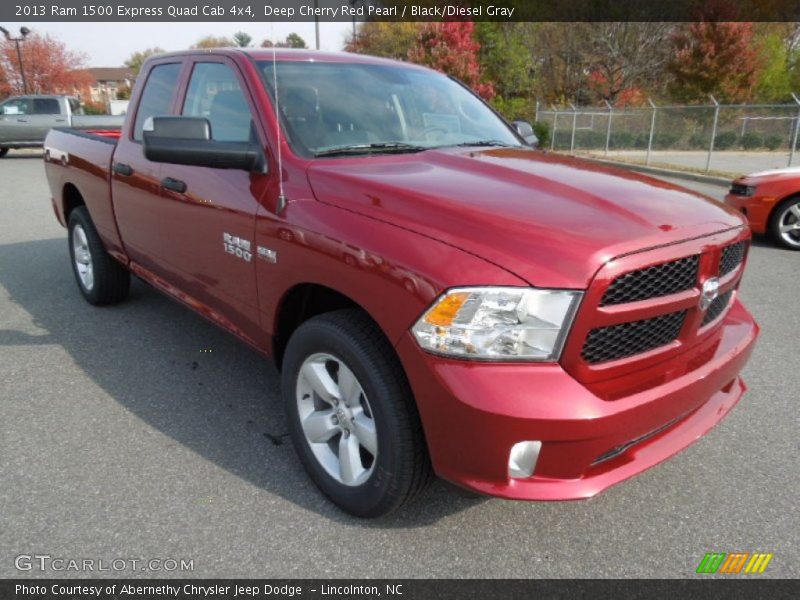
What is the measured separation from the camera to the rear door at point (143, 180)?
11.6ft

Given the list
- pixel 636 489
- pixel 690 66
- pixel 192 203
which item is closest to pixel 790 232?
pixel 636 489

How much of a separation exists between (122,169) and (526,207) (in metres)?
2.86

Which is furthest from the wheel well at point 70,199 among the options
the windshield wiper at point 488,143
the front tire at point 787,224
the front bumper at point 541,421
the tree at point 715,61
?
the tree at point 715,61

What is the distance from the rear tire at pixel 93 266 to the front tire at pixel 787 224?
7200 mm

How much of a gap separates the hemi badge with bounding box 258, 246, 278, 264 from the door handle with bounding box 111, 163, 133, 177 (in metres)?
1.64

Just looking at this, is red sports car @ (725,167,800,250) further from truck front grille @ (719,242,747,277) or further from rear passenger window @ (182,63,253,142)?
rear passenger window @ (182,63,253,142)

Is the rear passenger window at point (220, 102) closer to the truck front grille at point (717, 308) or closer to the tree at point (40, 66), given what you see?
the truck front grille at point (717, 308)

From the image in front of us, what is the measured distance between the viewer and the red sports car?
7117 millimetres

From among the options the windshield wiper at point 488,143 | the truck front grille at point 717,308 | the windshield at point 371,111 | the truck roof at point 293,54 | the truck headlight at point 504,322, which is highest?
the truck roof at point 293,54

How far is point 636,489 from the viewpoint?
263cm

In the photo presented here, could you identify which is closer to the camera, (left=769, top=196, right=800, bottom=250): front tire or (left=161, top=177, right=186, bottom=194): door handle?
(left=161, top=177, right=186, bottom=194): door handle

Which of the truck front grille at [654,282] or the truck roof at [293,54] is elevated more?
the truck roof at [293,54]

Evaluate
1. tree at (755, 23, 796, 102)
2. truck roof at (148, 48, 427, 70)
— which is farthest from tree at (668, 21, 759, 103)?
truck roof at (148, 48, 427, 70)
